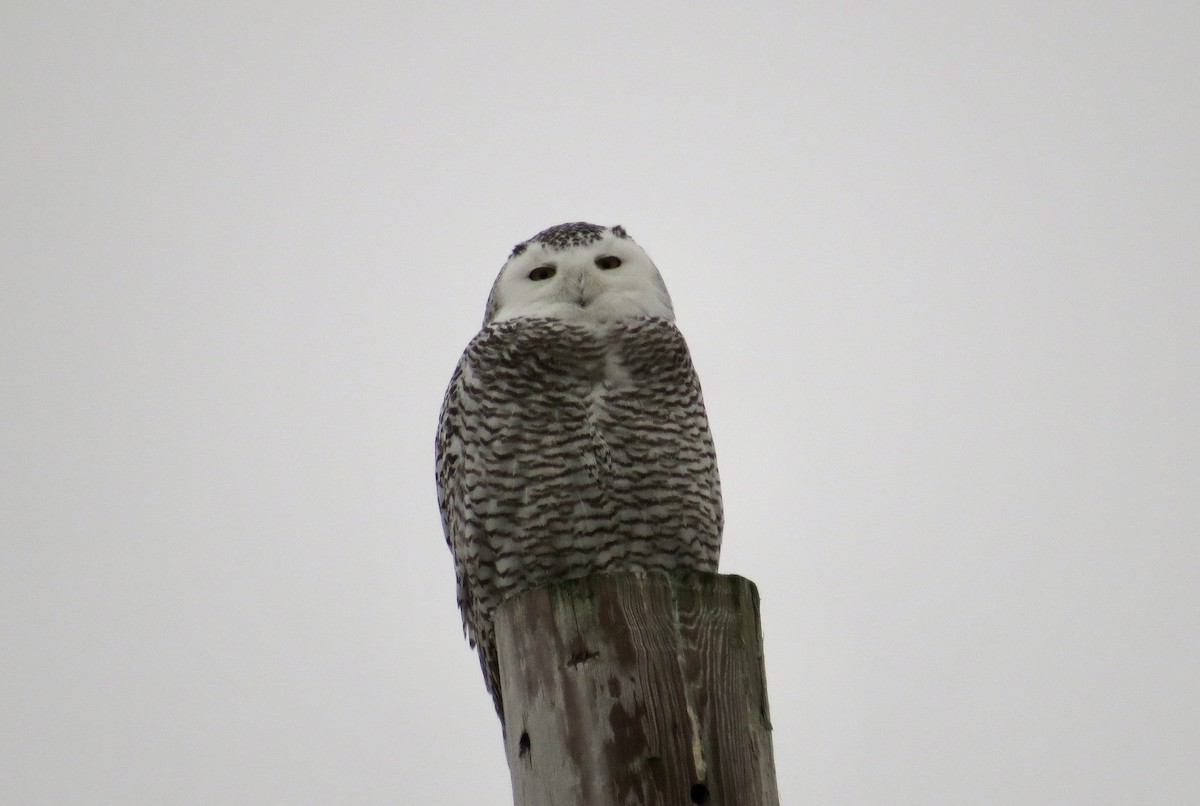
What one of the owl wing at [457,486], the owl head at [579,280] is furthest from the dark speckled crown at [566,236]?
the owl wing at [457,486]

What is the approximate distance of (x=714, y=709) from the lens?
2.81 metres

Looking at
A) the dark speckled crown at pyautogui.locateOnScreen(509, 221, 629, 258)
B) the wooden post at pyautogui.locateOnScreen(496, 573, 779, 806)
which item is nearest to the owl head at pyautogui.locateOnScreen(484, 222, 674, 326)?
the dark speckled crown at pyautogui.locateOnScreen(509, 221, 629, 258)

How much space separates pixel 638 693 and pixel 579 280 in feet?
9.25

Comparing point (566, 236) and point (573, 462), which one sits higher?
point (566, 236)

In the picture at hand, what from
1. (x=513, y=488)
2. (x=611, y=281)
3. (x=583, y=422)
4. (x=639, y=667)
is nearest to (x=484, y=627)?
(x=513, y=488)

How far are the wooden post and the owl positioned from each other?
177 centimetres

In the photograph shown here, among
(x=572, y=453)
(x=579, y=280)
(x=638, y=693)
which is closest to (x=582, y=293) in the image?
(x=579, y=280)

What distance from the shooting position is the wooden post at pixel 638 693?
2.72 m

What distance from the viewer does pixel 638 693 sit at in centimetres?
Result: 279

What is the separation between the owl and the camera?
4852 millimetres

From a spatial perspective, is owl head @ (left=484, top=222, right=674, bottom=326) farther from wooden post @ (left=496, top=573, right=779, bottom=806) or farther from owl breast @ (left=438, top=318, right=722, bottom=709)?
wooden post @ (left=496, top=573, right=779, bottom=806)

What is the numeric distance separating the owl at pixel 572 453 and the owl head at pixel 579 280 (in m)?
0.01

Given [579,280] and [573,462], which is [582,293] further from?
[573,462]

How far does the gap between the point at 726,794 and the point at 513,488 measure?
2281mm
